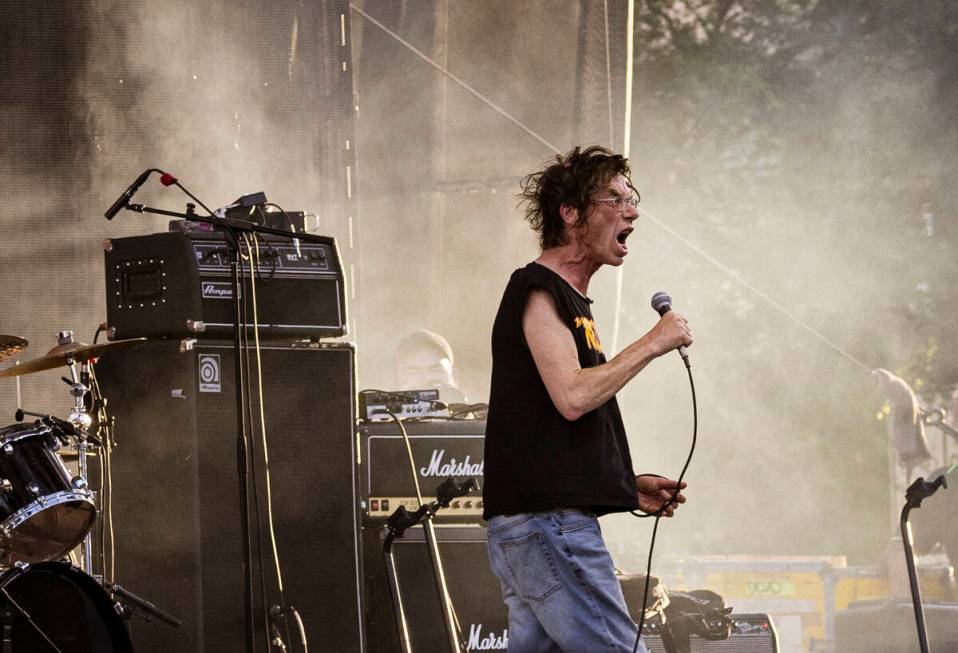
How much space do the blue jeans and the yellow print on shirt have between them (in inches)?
15.4

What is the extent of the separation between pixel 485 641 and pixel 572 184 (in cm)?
249

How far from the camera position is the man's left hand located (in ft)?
9.25

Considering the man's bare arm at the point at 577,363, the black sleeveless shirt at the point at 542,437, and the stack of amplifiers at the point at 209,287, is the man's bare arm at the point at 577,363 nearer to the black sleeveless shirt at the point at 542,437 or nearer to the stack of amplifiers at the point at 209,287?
the black sleeveless shirt at the point at 542,437

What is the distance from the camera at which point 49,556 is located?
4184mm

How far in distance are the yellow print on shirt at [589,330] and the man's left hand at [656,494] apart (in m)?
0.34

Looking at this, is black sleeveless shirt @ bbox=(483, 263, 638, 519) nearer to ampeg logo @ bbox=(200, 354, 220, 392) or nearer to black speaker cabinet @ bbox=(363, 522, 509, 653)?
ampeg logo @ bbox=(200, 354, 220, 392)

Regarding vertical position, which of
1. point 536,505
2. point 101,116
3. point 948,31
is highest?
point 948,31

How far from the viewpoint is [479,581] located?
4.86 meters

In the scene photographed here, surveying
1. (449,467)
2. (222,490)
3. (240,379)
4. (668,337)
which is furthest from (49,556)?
(668,337)

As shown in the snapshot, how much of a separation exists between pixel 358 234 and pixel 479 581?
289 centimetres

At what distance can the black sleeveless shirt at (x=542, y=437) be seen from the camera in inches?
102

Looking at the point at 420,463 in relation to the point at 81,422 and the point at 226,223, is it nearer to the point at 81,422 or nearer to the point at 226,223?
the point at 81,422

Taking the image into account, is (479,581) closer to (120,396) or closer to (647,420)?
(120,396)

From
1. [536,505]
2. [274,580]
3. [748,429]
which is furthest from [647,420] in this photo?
[536,505]
